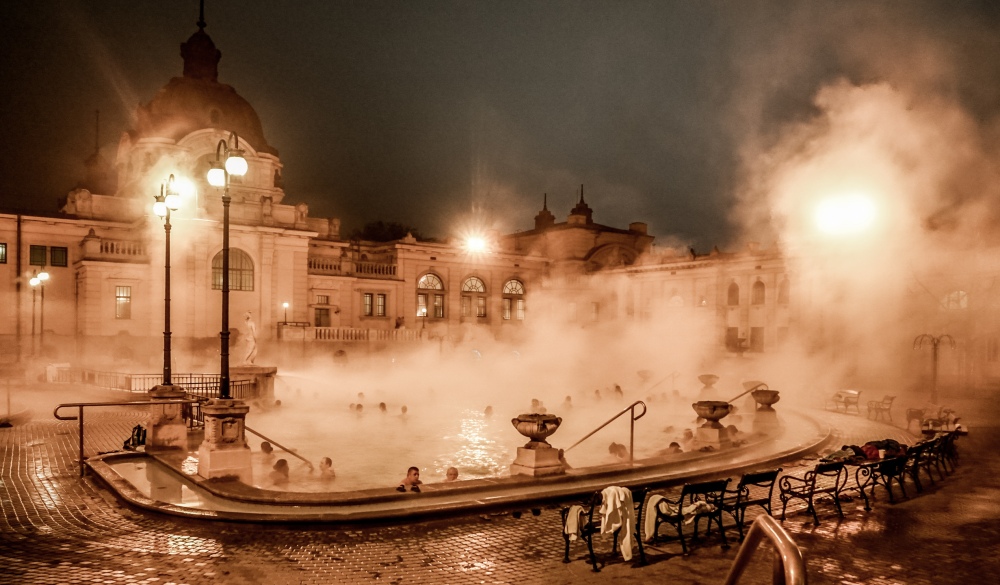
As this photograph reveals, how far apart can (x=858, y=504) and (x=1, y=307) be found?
39.4 m

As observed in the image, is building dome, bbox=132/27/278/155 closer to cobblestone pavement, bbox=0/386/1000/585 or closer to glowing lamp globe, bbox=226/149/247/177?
glowing lamp globe, bbox=226/149/247/177

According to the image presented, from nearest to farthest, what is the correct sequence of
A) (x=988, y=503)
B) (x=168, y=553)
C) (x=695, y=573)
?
(x=695, y=573), (x=168, y=553), (x=988, y=503)

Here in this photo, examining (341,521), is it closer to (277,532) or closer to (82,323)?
(277,532)

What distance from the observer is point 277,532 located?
26.6 ft

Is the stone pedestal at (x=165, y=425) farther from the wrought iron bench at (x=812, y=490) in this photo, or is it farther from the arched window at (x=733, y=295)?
the arched window at (x=733, y=295)

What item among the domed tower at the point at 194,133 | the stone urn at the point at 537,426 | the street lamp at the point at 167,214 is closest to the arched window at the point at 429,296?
the domed tower at the point at 194,133

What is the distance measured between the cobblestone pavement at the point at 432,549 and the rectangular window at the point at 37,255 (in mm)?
31738

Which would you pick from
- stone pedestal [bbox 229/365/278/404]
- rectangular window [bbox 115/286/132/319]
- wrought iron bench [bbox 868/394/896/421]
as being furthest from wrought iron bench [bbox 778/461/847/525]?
rectangular window [bbox 115/286/132/319]

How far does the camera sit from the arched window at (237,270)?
Result: 130 feet

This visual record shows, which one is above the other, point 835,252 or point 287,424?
point 835,252

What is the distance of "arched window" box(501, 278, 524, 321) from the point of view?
2197 inches

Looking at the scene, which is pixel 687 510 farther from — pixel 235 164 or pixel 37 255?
pixel 37 255

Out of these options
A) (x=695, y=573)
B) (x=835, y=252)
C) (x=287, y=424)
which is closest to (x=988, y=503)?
(x=695, y=573)

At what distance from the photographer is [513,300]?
56.5 meters
